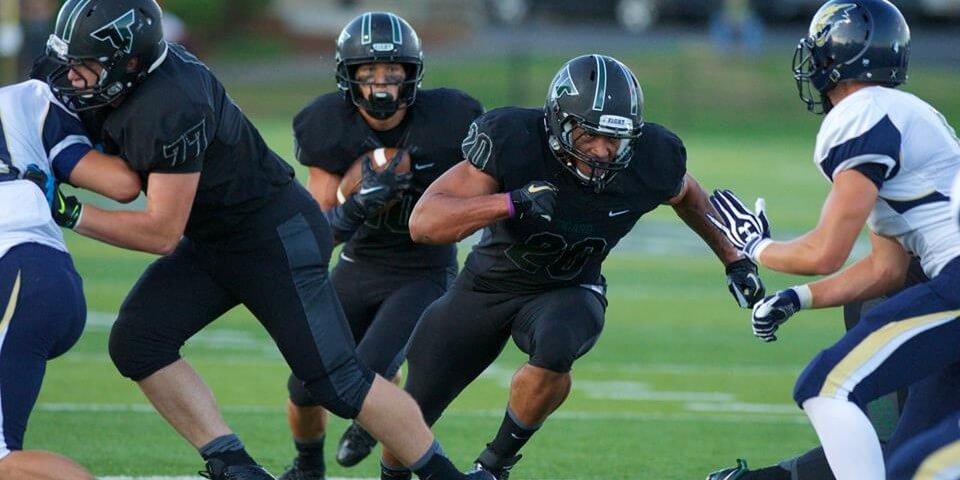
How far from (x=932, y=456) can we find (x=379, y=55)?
2865 millimetres

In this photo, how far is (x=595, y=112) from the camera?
193 inches

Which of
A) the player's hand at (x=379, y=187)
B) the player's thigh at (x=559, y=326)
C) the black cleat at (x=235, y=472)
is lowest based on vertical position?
the black cleat at (x=235, y=472)

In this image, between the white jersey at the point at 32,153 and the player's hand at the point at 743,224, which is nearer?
the white jersey at the point at 32,153

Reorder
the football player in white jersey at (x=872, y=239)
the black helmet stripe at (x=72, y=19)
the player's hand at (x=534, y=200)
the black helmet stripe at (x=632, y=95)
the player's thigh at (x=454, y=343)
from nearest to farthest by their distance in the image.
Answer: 1. the football player in white jersey at (x=872, y=239)
2. the black helmet stripe at (x=72, y=19)
3. the player's hand at (x=534, y=200)
4. the black helmet stripe at (x=632, y=95)
5. the player's thigh at (x=454, y=343)

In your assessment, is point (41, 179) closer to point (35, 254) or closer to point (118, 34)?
point (35, 254)

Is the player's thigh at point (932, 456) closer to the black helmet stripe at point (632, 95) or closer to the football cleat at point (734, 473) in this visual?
the football cleat at point (734, 473)

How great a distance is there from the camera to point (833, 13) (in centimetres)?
468

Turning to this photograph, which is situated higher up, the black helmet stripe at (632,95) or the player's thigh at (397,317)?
the black helmet stripe at (632,95)

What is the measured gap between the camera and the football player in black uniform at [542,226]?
4.91 m

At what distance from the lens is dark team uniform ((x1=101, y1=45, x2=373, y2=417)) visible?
4.75m

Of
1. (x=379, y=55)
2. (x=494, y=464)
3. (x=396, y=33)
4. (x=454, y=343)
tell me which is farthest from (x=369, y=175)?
(x=494, y=464)

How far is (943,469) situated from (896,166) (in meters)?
1.04

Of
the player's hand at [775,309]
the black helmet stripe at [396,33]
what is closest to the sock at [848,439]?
the player's hand at [775,309]

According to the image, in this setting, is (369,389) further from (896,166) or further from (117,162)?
(896,166)
